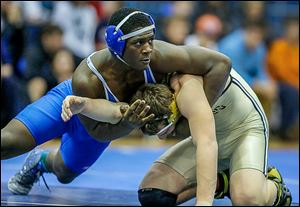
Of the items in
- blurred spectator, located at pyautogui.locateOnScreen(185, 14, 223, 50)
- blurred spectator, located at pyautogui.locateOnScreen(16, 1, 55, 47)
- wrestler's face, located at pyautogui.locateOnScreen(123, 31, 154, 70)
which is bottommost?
blurred spectator, located at pyautogui.locateOnScreen(185, 14, 223, 50)

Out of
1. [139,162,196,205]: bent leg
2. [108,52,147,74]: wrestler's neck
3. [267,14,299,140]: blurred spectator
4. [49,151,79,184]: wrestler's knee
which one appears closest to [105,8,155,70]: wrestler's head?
[108,52,147,74]: wrestler's neck

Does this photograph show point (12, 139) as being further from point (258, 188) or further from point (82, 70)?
point (258, 188)

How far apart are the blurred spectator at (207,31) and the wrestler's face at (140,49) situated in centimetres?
505

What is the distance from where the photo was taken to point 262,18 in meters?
10.2

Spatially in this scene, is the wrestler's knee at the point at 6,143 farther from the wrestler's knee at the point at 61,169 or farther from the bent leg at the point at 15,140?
the wrestler's knee at the point at 61,169

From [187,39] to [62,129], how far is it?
4.66 metres

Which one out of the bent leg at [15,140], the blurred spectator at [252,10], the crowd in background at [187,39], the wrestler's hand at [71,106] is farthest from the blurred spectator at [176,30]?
the wrestler's hand at [71,106]

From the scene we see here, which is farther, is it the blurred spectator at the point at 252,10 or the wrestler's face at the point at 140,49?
the blurred spectator at the point at 252,10

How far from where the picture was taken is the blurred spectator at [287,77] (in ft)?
32.4

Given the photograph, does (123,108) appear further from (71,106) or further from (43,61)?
(43,61)

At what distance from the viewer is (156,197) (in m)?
4.88

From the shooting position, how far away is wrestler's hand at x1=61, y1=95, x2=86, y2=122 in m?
4.11

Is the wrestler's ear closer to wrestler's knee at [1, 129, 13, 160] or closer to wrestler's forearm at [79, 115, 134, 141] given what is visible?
wrestler's forearm at [79, 115, 134, 141]

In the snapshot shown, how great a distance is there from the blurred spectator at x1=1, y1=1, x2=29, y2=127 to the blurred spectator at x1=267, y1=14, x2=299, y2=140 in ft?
10.9
